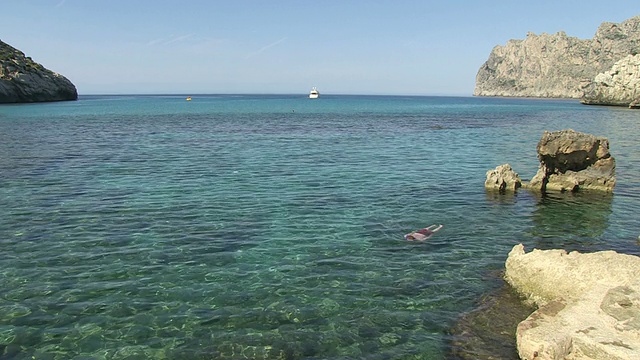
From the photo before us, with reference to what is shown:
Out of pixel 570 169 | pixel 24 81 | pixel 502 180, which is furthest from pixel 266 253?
pixel 24 81

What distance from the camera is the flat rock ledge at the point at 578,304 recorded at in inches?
348

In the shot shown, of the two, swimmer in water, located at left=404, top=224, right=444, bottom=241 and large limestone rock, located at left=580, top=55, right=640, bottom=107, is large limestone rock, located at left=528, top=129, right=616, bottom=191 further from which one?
large limestone rock, located at left=580, top=55, right=640, bottom=107

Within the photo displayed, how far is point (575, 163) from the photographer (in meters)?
26.5

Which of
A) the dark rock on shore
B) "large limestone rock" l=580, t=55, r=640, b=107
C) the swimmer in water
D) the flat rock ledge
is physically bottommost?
the dark rock on shore

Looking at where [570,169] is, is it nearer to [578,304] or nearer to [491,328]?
[578,304]

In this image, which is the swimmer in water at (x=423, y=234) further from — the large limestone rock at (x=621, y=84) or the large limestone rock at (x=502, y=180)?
the large limestone rock at (x=621, y=84)

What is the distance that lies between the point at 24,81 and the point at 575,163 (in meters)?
157

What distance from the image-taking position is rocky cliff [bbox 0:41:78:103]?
5167 inches

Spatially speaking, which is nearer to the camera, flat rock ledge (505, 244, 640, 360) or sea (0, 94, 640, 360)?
flat rock ledge (505, 244, 640, 360)

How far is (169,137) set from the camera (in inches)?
2173

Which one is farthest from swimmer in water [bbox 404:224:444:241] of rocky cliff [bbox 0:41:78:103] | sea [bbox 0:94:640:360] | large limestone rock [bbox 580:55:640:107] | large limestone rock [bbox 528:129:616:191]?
rocky cliff [bbox 0:41:78:103]

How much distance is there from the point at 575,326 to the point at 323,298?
634 centimetres

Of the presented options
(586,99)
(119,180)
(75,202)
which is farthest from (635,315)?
(586,99)

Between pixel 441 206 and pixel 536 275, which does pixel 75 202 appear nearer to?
pixel 441 206
